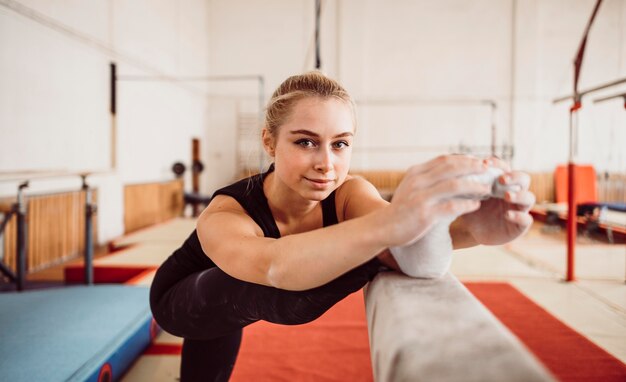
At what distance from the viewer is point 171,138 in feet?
23.4

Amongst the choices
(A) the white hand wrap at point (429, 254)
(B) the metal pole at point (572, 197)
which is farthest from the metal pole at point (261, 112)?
(B) the metal pole at point (572, 197)

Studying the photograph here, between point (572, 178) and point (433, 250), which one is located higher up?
point (572, 178)

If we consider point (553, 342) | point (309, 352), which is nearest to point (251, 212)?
point (309, 352)

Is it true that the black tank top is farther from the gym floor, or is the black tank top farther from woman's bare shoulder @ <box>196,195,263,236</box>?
the gym floor

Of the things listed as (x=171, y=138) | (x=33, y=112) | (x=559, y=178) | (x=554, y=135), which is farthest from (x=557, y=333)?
(x=554, y=135)

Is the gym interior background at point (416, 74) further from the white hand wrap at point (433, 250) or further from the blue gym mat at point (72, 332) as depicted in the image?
the white hand wrap at point (433, 250)

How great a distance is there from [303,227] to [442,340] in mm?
759

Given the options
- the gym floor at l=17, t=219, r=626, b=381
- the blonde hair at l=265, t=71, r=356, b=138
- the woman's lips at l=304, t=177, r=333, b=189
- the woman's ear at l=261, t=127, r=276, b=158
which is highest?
the blonde hair at l=265, t=71, r=356, b=138

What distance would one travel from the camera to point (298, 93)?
3.30 ft

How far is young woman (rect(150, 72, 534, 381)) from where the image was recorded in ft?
1.91

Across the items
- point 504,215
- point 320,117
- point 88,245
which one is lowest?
point 88,245

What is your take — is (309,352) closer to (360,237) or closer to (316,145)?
(316,145)

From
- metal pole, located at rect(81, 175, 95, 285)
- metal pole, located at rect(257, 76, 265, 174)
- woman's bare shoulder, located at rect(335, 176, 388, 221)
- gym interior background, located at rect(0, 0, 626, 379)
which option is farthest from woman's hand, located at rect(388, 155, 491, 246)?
gym interior background, located at rect(0, 0, 626, 379)

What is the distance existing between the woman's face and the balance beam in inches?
14.6
